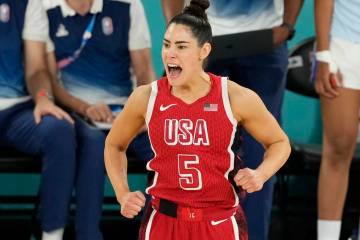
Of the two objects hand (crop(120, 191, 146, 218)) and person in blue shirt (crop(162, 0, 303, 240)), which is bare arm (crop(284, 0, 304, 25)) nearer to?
person in blue shirt (crop(162, 0, 303, 240))

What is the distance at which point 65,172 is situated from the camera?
425 cm

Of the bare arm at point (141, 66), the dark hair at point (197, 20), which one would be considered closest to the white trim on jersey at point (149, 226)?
the dark hair at point (197, 20)

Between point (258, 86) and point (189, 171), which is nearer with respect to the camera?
point (189, 171)

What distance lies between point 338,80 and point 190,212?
1.35 m

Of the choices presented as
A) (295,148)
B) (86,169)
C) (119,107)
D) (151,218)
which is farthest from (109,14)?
(151,218)

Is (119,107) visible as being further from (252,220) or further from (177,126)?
(177,126)

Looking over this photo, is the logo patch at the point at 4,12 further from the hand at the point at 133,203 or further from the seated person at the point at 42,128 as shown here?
the hand at the point at 133,203

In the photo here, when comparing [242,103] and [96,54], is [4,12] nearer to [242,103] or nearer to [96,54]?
[96,54]

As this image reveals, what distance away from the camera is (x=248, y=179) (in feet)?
9.50

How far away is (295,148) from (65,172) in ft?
4.19

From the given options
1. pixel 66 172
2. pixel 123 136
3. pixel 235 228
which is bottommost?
pixel 66 172

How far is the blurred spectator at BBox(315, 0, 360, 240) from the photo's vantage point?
4.12 m

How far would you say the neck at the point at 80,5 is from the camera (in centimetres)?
464

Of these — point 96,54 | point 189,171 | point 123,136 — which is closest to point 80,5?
point 96,54
